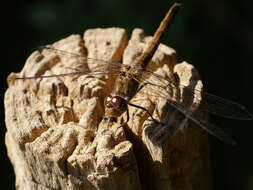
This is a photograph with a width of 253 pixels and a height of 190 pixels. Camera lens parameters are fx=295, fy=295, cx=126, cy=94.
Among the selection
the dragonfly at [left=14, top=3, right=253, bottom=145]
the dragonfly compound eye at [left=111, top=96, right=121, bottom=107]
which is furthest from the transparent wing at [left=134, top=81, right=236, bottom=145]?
the dragonfly compound eye at [left=111, top=96, right=121, bottom=107]

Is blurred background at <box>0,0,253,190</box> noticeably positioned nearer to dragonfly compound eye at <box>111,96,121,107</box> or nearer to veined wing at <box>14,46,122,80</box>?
veined wing at <box>14,46,122,80</box>

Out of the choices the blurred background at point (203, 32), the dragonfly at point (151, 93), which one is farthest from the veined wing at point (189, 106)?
the blurred background at point (203, 32)

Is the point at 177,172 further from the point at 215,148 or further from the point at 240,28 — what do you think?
the point at 240,28

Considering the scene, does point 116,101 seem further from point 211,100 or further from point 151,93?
point 211,100

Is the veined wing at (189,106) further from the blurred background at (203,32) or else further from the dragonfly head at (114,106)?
the blurred background at (203,32)

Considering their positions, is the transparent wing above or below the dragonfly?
below

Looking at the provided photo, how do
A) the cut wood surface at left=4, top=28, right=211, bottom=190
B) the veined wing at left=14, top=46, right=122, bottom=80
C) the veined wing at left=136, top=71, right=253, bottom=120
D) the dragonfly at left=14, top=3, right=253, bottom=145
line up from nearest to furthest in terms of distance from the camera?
the cut wood surface at left=4, top=28, right=211, bottom=190, the dragonfly at left=14, top=3, right=253, bottom=145, the veined wing at left=136, top=71, right=253, bottom=120, the veined wing at left=14, top=46, right=122, bottom=80

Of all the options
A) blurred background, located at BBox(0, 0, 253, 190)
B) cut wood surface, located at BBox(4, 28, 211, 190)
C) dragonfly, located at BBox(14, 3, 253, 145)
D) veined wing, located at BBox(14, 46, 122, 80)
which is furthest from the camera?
blurred background, located at BBox(0, 0, 253, 190)

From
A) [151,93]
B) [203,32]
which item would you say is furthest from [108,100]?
[203,32]
